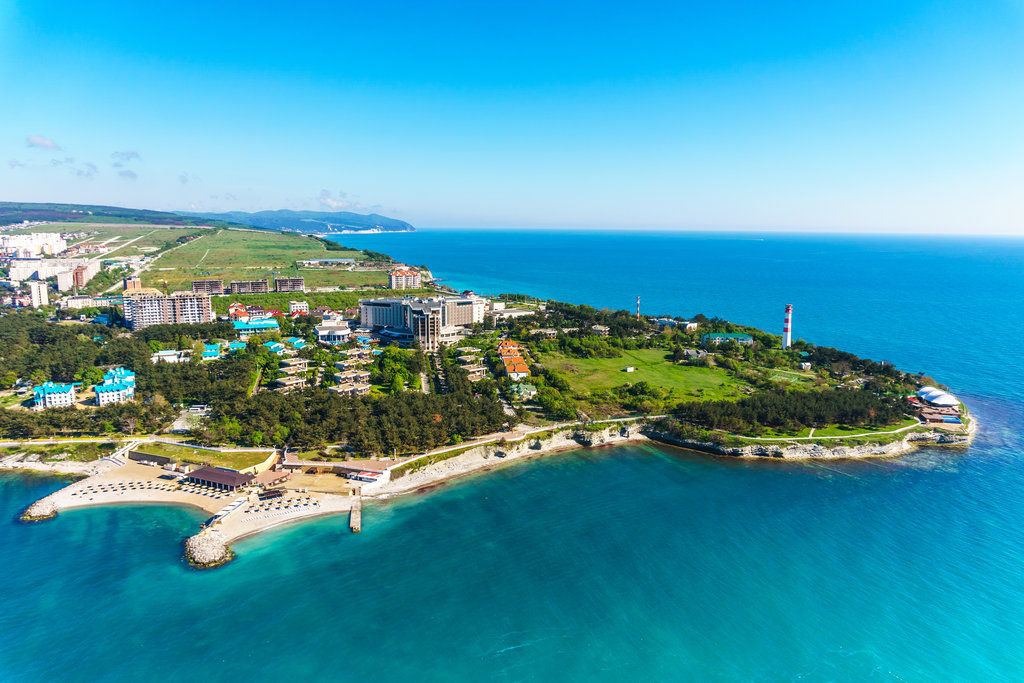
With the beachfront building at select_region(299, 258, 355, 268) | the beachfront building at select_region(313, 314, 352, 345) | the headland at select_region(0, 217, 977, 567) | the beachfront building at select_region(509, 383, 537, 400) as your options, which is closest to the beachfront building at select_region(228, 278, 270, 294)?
the headland at select_region(0, 217, 977, 567)

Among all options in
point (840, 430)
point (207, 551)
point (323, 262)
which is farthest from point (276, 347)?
point (323, 262)

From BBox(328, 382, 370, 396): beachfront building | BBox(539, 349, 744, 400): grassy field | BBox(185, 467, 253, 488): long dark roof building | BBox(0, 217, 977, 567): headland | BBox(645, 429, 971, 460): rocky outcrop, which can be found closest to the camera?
BBox(185, 467, 253, 488): long dark roof building

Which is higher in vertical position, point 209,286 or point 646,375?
point 209,286

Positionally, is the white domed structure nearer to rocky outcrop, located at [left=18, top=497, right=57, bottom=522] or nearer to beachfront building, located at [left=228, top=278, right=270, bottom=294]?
rocky outcrop, located at [left=18, top=497, right=57, bottom=522]

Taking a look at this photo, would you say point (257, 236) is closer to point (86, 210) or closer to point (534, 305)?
point (86, 210)

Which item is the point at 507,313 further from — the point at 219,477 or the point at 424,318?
the point at 219,477

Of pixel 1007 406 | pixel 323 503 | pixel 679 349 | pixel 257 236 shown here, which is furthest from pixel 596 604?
pixel 257 236

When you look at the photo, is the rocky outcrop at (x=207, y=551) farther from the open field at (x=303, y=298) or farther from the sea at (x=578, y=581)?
the open field at (x=303, y=298)
